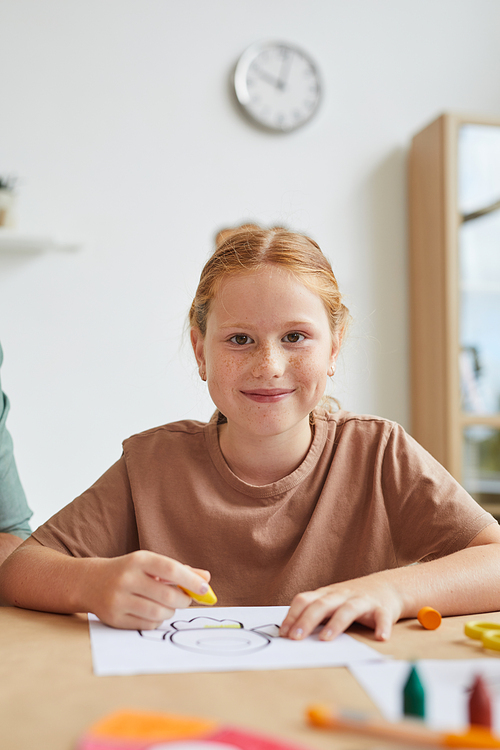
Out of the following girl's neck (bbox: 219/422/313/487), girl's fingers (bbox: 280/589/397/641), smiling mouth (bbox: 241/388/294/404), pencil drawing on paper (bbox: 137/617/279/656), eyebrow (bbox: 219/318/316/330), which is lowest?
pencil drawing on paper (bbox: 137/617/279/656)

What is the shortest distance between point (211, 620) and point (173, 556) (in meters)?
0.27

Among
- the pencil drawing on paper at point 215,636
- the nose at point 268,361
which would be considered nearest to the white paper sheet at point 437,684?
the pencil drawing on paper at point 215,636

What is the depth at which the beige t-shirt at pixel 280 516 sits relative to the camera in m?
0.93

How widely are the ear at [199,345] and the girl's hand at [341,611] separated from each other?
46 centimetres

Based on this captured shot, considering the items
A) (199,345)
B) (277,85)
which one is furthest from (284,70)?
(199,345)

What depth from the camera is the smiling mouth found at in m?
0.93

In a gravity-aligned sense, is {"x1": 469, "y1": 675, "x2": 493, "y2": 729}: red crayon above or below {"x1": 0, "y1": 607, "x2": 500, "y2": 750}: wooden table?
above

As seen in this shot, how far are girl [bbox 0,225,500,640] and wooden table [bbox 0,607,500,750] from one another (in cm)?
25

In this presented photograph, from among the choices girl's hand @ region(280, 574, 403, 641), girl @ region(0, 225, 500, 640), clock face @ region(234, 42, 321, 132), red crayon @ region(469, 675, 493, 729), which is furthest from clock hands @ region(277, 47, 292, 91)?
red crayon @ region(469, 675, 493, 729)

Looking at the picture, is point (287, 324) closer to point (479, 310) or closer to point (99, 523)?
point (99, 523)

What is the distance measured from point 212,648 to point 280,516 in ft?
1.23

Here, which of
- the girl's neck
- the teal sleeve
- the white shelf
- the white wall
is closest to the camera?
the girl's neck

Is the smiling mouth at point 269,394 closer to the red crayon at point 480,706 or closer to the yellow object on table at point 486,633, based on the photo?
the yellow object on table at point 486,633

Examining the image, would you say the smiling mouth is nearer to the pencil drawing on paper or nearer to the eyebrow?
the eyebrow
